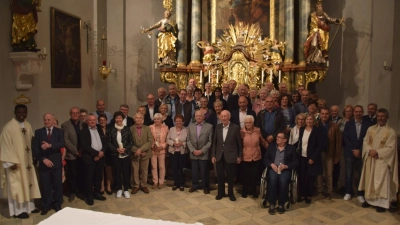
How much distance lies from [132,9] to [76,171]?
23.2 feet

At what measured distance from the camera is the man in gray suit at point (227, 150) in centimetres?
589

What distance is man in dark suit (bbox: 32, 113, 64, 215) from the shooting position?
5238 mm

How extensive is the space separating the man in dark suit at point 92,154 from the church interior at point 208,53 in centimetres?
197

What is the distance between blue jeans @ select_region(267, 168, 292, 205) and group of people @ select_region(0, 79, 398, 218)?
2cm

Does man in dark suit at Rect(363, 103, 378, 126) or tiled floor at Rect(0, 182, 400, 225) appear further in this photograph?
man in dark suit at Rect(363, 103, 378, 126)

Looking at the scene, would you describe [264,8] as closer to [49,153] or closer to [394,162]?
[394,162]

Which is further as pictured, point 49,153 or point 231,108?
point 231,108

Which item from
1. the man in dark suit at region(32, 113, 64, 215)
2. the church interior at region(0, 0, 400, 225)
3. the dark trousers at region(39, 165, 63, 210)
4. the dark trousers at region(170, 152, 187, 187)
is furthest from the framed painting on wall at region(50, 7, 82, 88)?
the dark trousers at region(170, 152, 187, 187)

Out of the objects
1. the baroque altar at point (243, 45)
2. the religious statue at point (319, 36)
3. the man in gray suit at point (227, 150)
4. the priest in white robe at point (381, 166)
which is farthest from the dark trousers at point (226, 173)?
the religious statue at point (319, 36)

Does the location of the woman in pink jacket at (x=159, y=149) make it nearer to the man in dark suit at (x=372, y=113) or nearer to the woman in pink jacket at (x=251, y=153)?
the woman in pink jacket at (x=251, y=153)

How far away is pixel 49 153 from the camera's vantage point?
5316 mm

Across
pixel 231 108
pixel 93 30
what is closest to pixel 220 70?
pixel 231 108

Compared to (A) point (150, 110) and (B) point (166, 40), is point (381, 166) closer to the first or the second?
(A) point (150, 110)

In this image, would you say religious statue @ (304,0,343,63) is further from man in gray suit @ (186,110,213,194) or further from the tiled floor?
man in gray suit @ (186,110,213,194)
